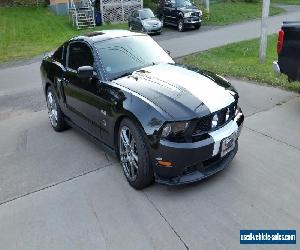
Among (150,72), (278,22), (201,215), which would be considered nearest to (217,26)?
(278,22)

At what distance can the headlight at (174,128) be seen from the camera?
12.0ft

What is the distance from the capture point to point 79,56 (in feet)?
17.4

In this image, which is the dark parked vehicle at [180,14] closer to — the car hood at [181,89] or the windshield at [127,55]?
the windshield at [127,55]

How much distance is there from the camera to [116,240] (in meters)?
3.45

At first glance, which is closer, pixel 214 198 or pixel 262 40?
pixel 214 198

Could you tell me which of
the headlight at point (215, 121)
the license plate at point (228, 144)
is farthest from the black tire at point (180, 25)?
the headlight at point (215, 121)

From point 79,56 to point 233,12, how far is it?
2053 cm

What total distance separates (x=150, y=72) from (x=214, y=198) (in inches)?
70.6

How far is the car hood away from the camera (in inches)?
149

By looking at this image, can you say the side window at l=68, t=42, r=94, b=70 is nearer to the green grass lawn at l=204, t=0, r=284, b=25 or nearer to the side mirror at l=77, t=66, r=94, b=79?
the side mirror at l=77, t=66, r=94, b=79

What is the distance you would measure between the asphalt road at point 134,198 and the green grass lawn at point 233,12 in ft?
54.4

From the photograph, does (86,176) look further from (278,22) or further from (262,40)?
(278,22)

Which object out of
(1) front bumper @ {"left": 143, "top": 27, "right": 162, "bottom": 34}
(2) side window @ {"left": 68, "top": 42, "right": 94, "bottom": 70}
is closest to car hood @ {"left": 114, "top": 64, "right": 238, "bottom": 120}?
(2) side window @ {"left": 68, "top": 42, "right": 94, "bottom": 70}

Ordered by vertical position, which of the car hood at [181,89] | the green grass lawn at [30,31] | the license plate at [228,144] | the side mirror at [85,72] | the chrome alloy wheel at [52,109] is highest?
the side mirror at [85,72]
